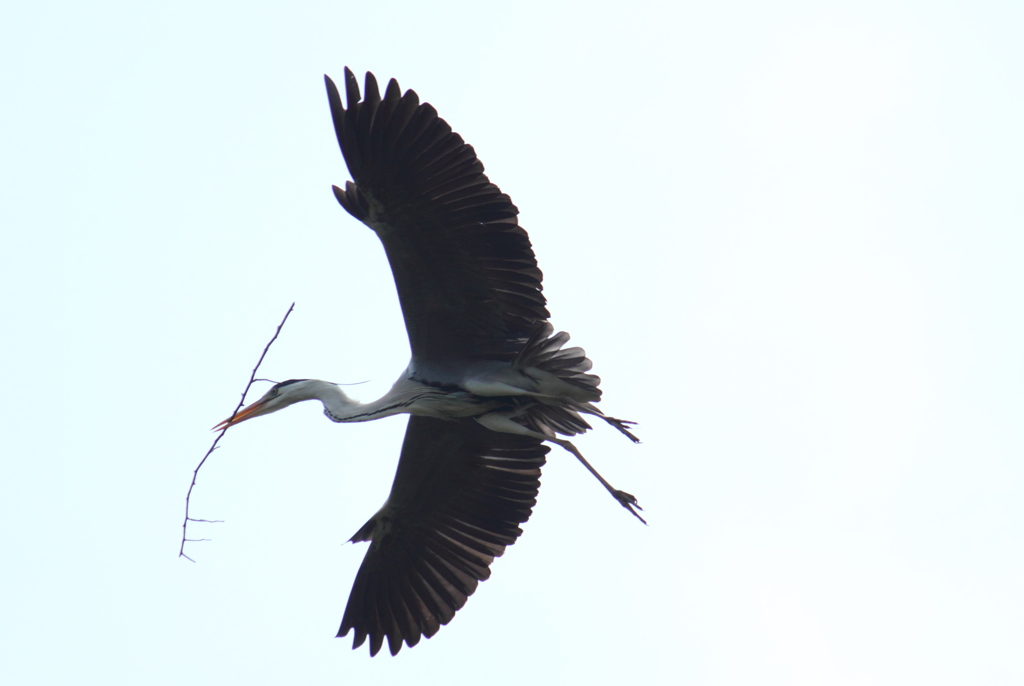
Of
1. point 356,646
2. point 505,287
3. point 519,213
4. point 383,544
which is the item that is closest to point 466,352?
point 505,287

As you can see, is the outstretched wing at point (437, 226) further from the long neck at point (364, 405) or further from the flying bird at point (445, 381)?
the long neck at point (364, 405)

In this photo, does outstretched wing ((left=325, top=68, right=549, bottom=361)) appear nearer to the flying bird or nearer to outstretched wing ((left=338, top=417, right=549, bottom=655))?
the flying bird

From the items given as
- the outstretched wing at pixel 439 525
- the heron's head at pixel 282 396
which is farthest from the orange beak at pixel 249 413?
the outstretched wing at pixel 439 525

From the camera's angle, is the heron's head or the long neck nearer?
the long neck

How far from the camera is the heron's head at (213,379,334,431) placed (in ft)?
30.5

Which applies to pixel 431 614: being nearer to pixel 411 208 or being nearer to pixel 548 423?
pixel 548 423

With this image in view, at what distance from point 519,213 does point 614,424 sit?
65.9 inches

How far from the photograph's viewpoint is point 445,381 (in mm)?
8531

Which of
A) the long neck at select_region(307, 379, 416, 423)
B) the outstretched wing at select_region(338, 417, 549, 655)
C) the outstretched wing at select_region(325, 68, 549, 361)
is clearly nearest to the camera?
the outstretched wing at select_region(325, 68, 549, 361)

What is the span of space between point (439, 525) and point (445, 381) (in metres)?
1.35

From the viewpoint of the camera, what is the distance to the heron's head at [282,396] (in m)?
9.29

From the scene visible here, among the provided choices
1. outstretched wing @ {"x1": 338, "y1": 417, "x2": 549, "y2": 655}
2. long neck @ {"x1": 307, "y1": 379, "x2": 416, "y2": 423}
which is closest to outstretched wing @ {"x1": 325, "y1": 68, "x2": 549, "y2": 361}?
long neck @ {"x1": 307, "y1": 379, "x2": 416, "y2": 423}

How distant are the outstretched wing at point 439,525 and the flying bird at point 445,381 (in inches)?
0.4

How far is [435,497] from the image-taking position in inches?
364
